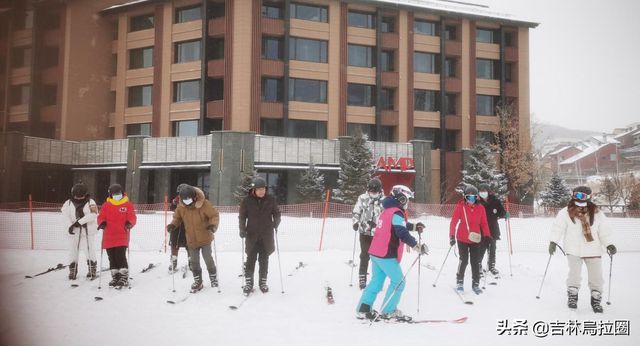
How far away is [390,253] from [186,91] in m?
25.0

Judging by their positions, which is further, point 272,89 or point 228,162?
point 272,89

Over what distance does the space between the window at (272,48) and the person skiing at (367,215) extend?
21.4 meters

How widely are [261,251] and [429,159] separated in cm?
2219

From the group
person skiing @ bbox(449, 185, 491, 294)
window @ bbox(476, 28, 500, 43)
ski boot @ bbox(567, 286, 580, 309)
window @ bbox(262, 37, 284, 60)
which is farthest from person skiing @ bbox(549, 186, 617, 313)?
window @ bbox(476, 28, 500, 43)

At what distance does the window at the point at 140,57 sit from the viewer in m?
28.5

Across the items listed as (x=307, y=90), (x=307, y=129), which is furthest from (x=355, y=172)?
(x=307, y=90)

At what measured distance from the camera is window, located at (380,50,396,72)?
29.0 metres

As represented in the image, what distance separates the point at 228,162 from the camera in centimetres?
2361

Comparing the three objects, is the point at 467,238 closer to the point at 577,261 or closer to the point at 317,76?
the point at 577,261

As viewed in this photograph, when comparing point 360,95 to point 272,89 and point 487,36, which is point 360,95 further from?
point 487,36

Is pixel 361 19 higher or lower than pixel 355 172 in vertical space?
higher

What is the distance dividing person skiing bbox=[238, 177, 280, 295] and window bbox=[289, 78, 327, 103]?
65.8 ft

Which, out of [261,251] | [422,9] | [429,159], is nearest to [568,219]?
[261,251]

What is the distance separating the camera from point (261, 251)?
707 cm
